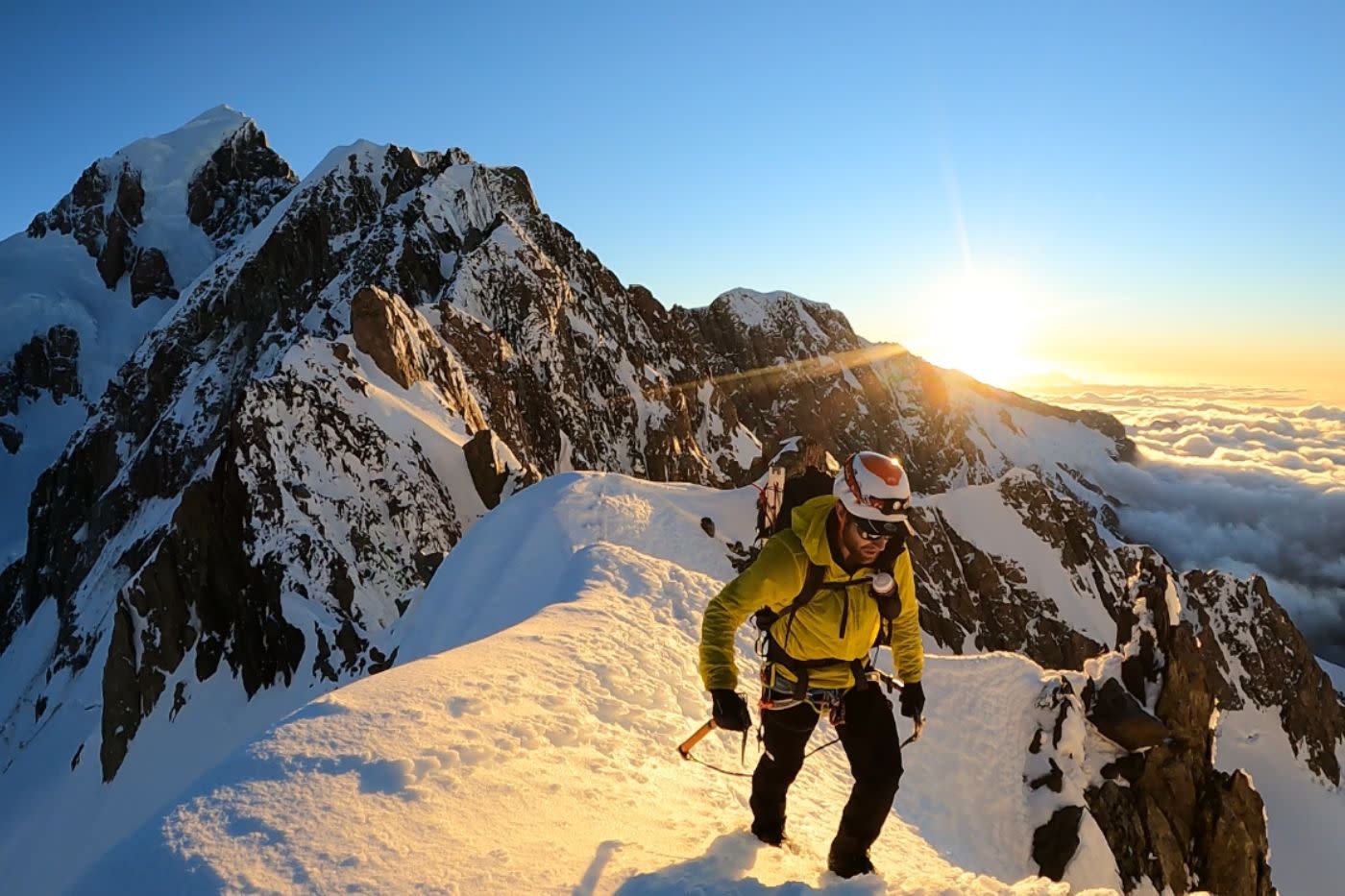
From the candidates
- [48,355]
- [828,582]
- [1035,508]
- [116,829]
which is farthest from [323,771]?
[48,355]

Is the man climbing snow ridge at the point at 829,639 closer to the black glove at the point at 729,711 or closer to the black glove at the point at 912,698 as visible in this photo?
the black glove at the point at 729,711

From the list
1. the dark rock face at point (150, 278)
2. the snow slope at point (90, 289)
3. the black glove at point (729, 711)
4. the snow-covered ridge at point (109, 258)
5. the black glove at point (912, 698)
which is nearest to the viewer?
the black glove at point (729, 711)

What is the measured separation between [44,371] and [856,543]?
16441cm

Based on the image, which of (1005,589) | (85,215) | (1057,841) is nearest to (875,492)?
(1057,841)

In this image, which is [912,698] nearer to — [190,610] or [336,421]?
[336,421]

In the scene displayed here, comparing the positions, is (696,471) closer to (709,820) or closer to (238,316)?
(238,316)

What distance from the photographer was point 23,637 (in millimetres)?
83438

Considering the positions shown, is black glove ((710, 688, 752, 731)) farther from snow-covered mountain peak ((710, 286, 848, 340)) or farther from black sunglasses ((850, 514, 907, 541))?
snow-covered mountain peak ((710, 286, 848, 340))

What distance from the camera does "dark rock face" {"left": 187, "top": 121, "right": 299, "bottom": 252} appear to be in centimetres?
13862

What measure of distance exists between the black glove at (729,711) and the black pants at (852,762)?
51 cm

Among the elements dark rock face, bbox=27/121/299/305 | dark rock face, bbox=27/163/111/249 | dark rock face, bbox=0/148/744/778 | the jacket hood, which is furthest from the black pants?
dark rock face, bbox=27/163/111/249

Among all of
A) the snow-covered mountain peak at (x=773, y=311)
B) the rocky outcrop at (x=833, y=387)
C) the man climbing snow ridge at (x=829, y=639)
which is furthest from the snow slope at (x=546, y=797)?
the snow-covered mountain peak at (x=773, y=311)

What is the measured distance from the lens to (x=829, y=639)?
233 inches

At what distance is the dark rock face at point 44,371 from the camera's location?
407 feet
